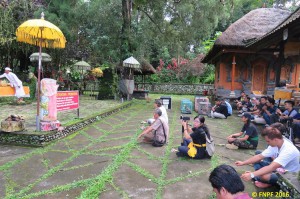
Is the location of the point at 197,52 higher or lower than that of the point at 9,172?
higher

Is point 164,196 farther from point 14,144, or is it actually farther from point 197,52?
point 197,52

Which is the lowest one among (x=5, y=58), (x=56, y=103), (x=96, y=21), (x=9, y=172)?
(x=9, y=172)

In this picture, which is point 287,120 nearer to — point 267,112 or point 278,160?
point 267,112

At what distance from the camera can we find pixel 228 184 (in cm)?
196

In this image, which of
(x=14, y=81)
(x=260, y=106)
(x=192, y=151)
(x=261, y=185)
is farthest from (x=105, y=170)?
(x=14, y=81)

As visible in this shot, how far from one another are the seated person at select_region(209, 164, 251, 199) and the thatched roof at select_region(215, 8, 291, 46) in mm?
11367

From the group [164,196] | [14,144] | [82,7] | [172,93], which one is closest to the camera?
[164,196]

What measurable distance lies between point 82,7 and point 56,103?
8.84 metres

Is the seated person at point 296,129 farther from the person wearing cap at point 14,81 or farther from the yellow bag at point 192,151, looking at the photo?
the person wearing cap at point 14,81

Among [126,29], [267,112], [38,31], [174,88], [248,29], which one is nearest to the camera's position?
[38,31]

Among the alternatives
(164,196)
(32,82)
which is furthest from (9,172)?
(32,82)

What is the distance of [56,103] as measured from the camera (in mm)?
6223

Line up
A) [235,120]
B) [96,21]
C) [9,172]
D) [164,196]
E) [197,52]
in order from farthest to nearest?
[197,52] → [96,21] → [235,120] → [9,172] → [164,196]

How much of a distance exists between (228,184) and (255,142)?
4.09 meters
